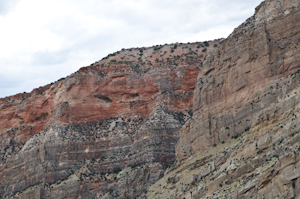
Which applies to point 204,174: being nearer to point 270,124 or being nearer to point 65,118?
point 270,124

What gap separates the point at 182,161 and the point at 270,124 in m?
24.4

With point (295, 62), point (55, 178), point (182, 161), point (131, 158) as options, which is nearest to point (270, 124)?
point (295, 62)

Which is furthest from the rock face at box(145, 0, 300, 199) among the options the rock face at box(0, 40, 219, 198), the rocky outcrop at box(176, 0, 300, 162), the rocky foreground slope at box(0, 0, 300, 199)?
the rock face at box(0, 40, 219, 198)

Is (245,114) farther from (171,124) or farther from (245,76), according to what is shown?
(171,124)

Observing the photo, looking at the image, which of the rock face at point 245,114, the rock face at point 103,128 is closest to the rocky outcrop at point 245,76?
the rock face at point 245,114

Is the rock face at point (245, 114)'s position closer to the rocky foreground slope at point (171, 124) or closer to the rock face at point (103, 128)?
the rocky foreground slope at point (171, 124)

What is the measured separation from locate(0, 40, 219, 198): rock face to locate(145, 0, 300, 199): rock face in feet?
30.3

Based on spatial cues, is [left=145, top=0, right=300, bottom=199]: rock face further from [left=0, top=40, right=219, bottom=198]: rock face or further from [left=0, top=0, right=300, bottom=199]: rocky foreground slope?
[left=0, top=40, right=219, bottom=198]: rock face

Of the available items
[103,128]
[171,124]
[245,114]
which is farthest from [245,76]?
[103,128]

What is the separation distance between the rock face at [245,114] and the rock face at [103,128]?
30.3 feet

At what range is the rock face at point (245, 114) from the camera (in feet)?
201

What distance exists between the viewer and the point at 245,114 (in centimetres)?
7938

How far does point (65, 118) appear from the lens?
4183 inches

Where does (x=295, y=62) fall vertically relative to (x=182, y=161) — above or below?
above
